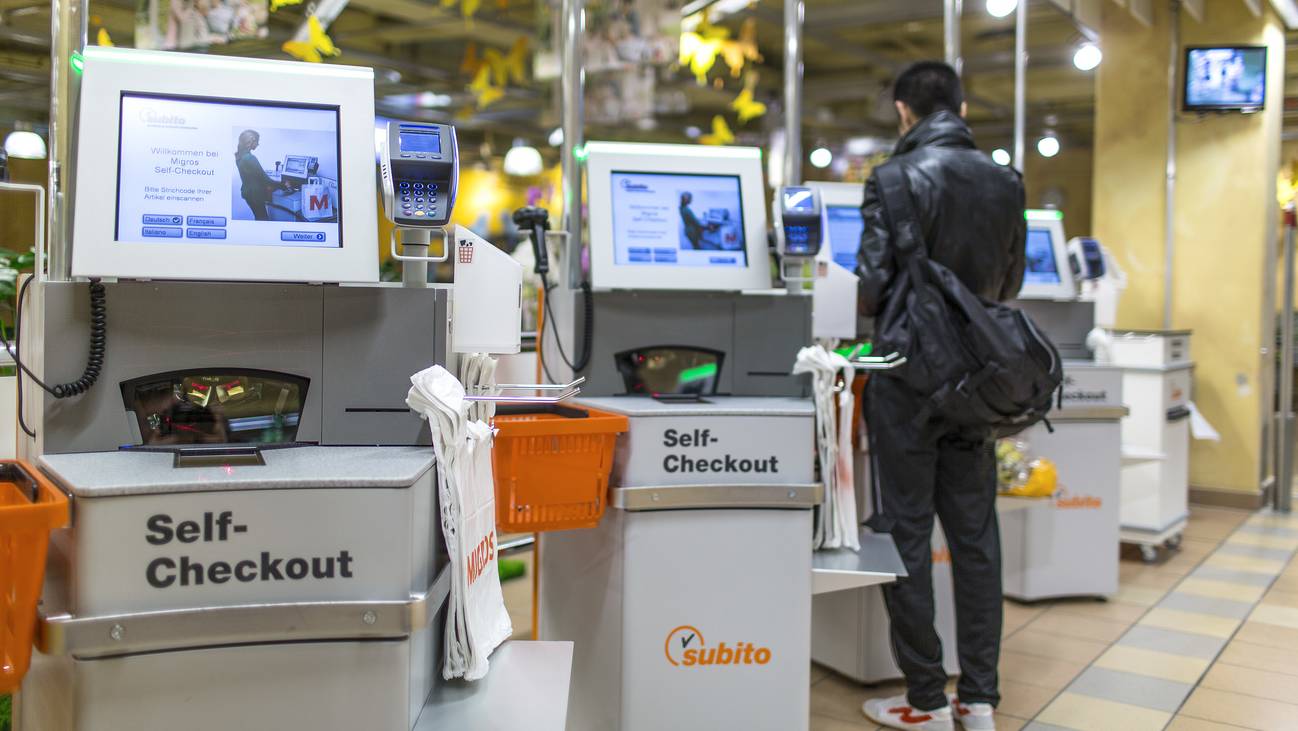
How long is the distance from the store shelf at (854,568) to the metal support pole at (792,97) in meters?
1.71

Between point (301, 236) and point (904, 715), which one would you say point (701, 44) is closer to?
point (904, 715)

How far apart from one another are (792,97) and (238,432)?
2.78 metres

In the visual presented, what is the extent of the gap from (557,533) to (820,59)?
8.87 meters

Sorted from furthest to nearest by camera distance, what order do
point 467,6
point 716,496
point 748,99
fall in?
1. point 748,99
2. point 467,6
3. point 716,496

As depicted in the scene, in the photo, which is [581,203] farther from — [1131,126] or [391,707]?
[1131,126]

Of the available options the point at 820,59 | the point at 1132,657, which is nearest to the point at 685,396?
the point at 1132,657

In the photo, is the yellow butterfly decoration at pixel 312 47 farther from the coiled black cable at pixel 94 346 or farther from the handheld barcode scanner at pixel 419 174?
the coiled black cable at pixel 94 346

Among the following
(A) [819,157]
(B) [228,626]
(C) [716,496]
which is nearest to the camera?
(B) [228,626]

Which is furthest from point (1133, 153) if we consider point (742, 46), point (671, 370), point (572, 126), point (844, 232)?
point (671, 370)

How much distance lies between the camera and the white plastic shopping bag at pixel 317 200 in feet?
6.88

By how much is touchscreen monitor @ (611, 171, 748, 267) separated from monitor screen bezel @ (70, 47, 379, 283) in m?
0.97

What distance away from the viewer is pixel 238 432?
2107 millimetres

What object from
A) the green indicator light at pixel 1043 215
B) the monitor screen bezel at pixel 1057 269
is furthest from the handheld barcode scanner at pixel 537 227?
the green indicator light at pixel 1043 215

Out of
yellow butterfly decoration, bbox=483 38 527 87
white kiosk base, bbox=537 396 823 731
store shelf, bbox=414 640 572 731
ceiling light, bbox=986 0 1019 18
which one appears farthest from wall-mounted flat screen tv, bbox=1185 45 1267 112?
store shelf, bbox=414 640 572 731
